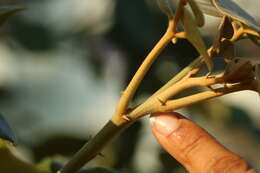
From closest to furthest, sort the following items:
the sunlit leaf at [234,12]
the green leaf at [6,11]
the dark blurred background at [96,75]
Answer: the sunlit leaf at [234,12], the green leaf at [6,11], the dark blurred background at [96,75]

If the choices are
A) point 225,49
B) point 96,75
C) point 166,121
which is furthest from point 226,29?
point 96,75

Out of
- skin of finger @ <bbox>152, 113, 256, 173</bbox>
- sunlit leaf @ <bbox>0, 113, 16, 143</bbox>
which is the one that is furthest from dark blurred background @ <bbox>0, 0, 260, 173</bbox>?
sunlit leaf @ <bbox>0, 113, 16, 143</bbox>

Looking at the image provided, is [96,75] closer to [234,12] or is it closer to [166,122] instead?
[166,122]

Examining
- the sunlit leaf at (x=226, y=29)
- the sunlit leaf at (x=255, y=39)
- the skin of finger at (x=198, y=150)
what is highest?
the sunlit leaf at (x=226, y=29)

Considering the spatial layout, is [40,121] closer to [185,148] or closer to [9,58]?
[9,58]

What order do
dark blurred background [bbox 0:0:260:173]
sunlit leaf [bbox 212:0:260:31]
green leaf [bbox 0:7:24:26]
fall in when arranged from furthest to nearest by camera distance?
dark blurred background [bbox 0:0:260:173]
green leaf [bbox 0:7:24:26]
sunlit leaf [bbox 212:0:260:31]

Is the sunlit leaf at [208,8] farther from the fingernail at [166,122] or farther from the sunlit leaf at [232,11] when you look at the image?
the fingernail at [166,122]

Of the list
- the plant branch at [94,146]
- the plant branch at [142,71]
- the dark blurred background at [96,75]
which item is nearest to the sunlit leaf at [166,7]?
the plant branch at [142,71]

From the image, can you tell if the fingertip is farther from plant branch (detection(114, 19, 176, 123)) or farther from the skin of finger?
plant branch (detection(114, 19, 176, 123))
